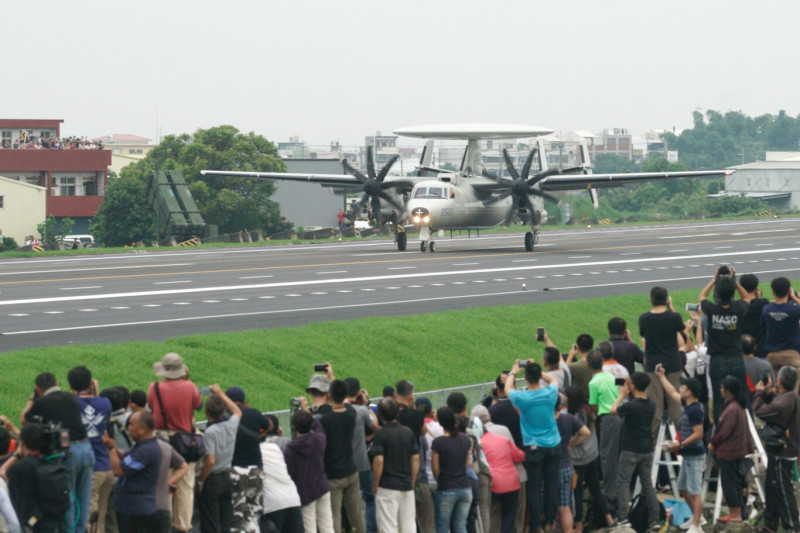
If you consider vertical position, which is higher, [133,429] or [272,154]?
[272,154]

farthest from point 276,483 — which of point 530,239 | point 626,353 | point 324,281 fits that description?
point 530,239

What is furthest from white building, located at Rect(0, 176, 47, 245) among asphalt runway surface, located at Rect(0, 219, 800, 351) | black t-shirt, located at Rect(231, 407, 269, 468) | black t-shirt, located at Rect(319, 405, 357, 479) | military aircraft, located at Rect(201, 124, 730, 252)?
black t-shirt, located at Rect(231, 407, 269, 468)

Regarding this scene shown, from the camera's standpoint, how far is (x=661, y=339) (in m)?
14.8

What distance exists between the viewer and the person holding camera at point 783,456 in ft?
42.9

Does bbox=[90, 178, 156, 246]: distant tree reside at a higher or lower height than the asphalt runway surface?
higher

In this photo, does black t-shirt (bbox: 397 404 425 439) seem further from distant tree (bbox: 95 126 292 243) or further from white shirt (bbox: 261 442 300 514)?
distant tree (bbox: 95 126 292 243)

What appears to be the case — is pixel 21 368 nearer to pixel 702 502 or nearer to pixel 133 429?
pixel 133 429

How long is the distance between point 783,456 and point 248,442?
6075mm

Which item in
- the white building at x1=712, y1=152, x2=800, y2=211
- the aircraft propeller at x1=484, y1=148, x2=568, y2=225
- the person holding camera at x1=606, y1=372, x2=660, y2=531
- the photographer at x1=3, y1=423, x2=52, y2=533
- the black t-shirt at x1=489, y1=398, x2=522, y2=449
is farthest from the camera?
the white building at x1=712, y1=152, x2=800, y2=211

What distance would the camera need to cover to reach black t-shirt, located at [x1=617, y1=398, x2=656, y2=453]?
12992mm

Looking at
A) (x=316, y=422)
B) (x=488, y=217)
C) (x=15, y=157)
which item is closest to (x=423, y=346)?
(x=316, y=422)

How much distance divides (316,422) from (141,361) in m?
10.1

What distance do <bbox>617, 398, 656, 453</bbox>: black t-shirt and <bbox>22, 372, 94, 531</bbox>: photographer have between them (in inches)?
230

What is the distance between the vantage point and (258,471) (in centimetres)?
1114
